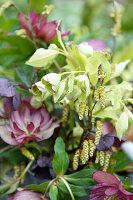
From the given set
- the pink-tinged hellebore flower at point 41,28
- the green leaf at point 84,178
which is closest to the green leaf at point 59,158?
the green leaf at point 84,178

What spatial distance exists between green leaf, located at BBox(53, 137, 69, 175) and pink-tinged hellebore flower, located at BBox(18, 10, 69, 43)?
182mm

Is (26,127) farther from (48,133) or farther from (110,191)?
(110,191)

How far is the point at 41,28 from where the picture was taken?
45 centimetres

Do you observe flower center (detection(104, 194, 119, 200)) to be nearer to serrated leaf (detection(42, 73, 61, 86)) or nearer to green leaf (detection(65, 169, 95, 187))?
green leaf (detection(65, 169, 95, 187))

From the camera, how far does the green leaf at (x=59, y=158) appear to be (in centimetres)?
35

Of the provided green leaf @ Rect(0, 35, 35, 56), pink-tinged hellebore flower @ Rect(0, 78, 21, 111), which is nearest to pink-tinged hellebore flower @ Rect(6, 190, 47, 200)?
pink-tinged hellebore flower @ Rect(0, 78, 21, 111)

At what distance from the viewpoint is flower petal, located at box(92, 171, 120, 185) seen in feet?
1.09

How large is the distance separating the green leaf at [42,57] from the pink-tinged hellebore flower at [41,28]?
0.09 m

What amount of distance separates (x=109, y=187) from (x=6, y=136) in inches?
5.9

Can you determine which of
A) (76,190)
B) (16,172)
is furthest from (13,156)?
(76,190)

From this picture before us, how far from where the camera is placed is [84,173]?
36 centimetres

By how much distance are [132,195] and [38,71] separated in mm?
199

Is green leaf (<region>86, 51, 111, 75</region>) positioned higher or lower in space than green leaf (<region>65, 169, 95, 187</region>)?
higher

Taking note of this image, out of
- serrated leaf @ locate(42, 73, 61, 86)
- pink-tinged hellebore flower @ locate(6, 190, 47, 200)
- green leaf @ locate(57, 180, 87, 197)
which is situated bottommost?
pink-tinged hellebore flower @ locate(6, 190, 47, 200)
